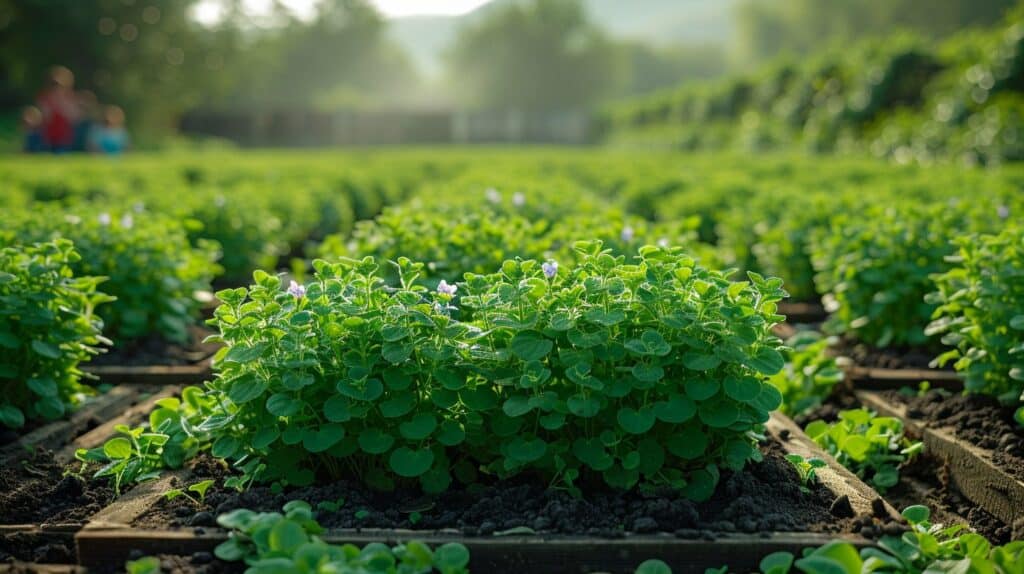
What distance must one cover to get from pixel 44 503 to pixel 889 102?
60.7 feet

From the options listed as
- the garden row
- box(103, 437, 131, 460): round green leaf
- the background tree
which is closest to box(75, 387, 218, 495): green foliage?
box(103, 437, 131, 460): round green leaf

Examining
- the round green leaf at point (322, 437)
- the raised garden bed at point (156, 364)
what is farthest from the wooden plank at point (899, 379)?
the raised garden bed at point (156, 364)

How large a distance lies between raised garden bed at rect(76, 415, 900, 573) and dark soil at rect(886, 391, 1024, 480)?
77 cm

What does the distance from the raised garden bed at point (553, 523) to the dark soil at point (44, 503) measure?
0.22m

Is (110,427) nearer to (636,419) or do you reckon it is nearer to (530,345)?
(530,345)

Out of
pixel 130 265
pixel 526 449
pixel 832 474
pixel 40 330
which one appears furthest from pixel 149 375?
pixel 832 474

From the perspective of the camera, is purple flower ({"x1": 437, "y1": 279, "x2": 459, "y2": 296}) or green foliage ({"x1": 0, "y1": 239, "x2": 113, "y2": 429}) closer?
purple flower ({"x1": 437, "y1": 279, "x2": 459, "y2": 296})

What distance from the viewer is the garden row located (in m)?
14.1

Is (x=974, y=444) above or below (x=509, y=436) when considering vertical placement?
below

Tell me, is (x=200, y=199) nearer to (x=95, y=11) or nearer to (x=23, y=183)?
(x=23, y=183)

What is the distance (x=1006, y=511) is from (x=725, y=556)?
128 cm

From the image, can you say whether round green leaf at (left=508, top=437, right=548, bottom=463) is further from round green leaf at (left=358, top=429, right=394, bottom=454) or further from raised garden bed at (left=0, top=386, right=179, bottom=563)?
raised garden bed at (left=0, top=386, right=179, bottom=563)

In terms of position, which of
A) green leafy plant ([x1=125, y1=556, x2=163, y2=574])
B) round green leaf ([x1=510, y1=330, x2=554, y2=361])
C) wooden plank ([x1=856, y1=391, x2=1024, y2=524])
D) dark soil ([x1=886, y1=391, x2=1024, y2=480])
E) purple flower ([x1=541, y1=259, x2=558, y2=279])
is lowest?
wooden plank ([x1=856, y1=391, x2=1024, y2=524])

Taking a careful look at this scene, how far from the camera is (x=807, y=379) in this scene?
4.32 meters
